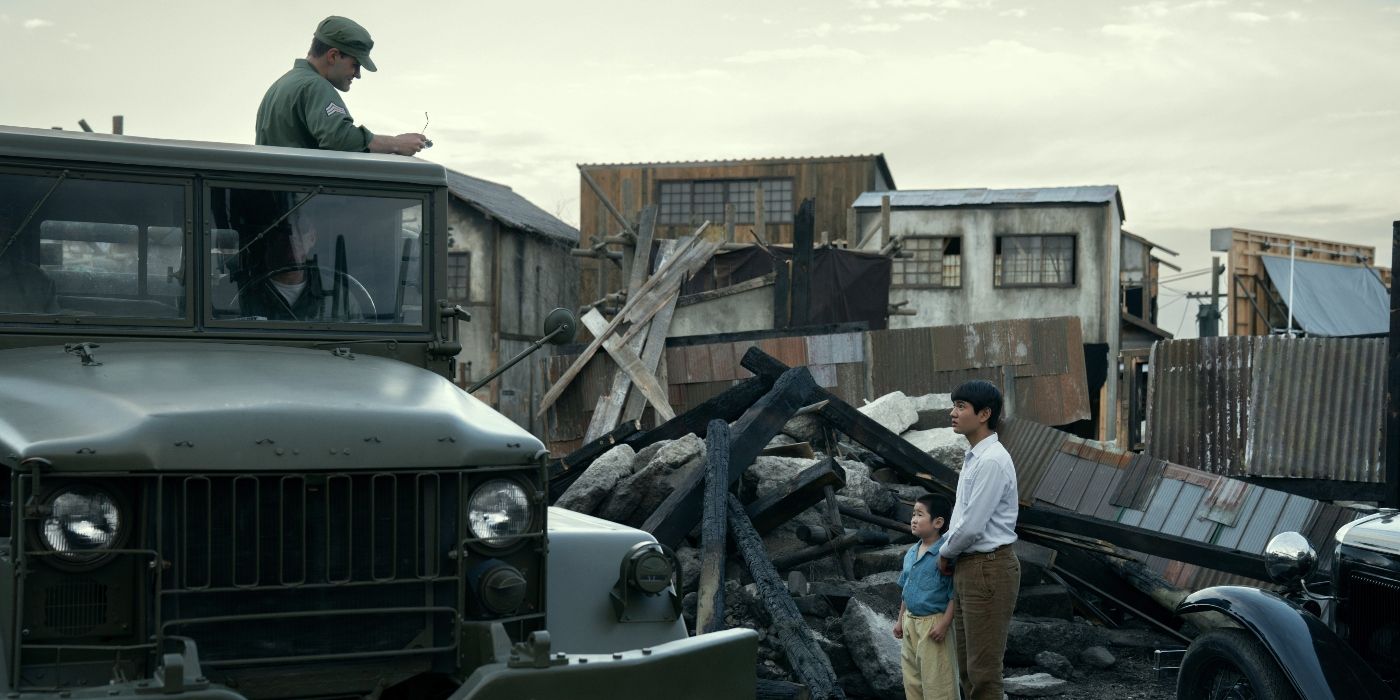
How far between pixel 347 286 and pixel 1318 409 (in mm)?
12853

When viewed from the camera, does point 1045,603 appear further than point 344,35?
Yes

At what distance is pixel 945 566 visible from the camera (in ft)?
21.1

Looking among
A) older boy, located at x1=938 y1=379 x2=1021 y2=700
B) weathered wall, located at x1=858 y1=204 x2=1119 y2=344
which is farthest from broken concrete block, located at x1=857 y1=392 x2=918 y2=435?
weathered wall, located at x1=858 y1=204 x2=1119 y2=344

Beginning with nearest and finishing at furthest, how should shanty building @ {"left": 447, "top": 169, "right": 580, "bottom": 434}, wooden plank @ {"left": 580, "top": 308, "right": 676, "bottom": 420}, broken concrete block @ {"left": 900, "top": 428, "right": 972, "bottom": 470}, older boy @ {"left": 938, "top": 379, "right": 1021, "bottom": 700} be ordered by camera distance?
older boy @ {"left": 938, "top": 379, "right": 1021, "bottom": 700}
broken concrete block @ {"left": 900, "top": 428, "right": 972, "bottom": 470}
wooden plank @ {"left": 580, "top": 308, "right": 676, "bottom": 420}
shanty building @ {"left": 447, "top": 169, "right": 580, "bottom": 434}

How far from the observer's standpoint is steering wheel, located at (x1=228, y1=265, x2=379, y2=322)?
543cm

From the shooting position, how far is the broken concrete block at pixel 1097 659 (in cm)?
907

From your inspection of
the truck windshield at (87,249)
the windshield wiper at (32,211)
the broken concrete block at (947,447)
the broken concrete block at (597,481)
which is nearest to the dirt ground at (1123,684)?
the broken concrete block at (597,481)

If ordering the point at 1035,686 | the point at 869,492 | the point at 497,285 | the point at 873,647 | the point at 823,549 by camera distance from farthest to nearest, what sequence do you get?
the point at 497,285 → the point at 869,492 → the point at 823,549 → the point at 1035,686 → the point at 873,647

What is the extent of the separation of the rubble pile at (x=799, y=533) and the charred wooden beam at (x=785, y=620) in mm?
10

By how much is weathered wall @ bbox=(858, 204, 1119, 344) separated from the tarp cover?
456 cm

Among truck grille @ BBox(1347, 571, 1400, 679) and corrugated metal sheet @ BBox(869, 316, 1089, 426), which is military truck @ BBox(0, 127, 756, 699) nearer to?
truck grille @ BBox(1347, 571, 1400, 679)

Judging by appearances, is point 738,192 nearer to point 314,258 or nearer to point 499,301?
point 499,301

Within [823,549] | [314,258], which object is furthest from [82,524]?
[823,549]

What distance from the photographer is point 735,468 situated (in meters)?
9.86
